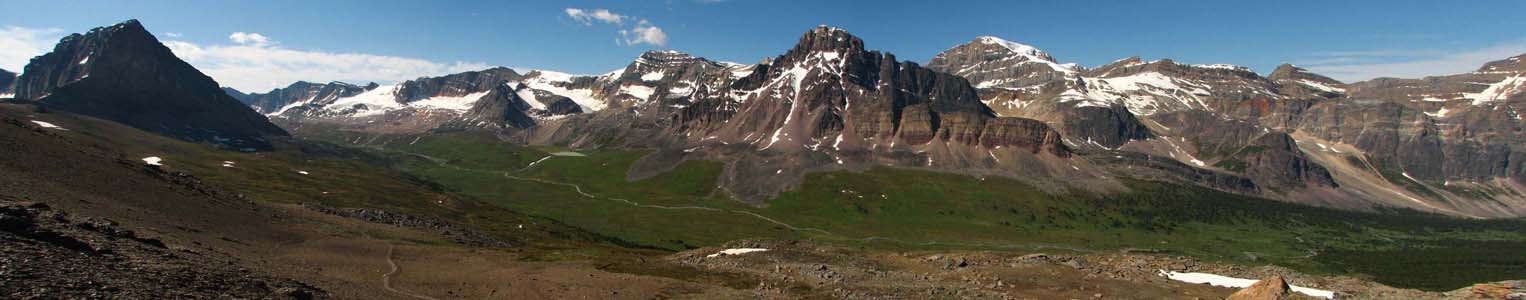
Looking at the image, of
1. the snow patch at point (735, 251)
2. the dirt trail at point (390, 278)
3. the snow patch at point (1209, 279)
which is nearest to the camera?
the dirt trail at point (390, 278)

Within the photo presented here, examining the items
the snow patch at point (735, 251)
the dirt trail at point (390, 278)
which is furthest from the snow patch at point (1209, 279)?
the dirt trail at point (390, 278)

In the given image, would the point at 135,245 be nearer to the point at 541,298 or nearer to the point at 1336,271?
the point at 541,298

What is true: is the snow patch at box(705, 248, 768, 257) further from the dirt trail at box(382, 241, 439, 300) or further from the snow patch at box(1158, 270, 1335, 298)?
the snow patch at box(1158, 270, 1335, 298)

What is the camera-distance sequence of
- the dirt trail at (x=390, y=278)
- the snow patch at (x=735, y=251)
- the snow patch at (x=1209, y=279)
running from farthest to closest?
the snow patch at (x=735, y=251)
the snow patch at (x=1209, y=279)
the dirt trail at (x=390, y=278)

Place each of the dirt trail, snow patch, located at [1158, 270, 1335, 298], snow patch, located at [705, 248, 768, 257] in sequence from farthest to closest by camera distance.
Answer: snow patch, located at [705, 248, 768, 257]
snow patch, located at [1158, 270, 1335, 298]
the dirt trail

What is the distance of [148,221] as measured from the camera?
63219 mm

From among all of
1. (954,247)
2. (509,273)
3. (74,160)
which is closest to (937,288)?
(509,273)

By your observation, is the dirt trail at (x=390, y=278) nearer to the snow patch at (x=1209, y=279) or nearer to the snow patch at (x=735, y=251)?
the snow patch at (x=735, y=251)

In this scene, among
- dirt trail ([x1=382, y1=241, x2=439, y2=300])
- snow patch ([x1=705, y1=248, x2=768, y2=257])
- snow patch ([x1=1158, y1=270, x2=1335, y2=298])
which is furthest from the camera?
snow patch ([x1=705, y1=248, x2=768, y2=257])

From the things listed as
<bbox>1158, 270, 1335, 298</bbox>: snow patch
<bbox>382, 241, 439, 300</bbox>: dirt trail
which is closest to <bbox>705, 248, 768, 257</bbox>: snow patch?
<bbox>382, 241, 439, 300</bbox>: dirt trail

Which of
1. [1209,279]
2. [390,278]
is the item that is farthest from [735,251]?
[1209,279]

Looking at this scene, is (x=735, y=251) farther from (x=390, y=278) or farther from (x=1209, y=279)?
(x=1209, y=279)

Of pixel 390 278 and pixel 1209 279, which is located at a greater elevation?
pixel 1209 279

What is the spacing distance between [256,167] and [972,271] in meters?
192
